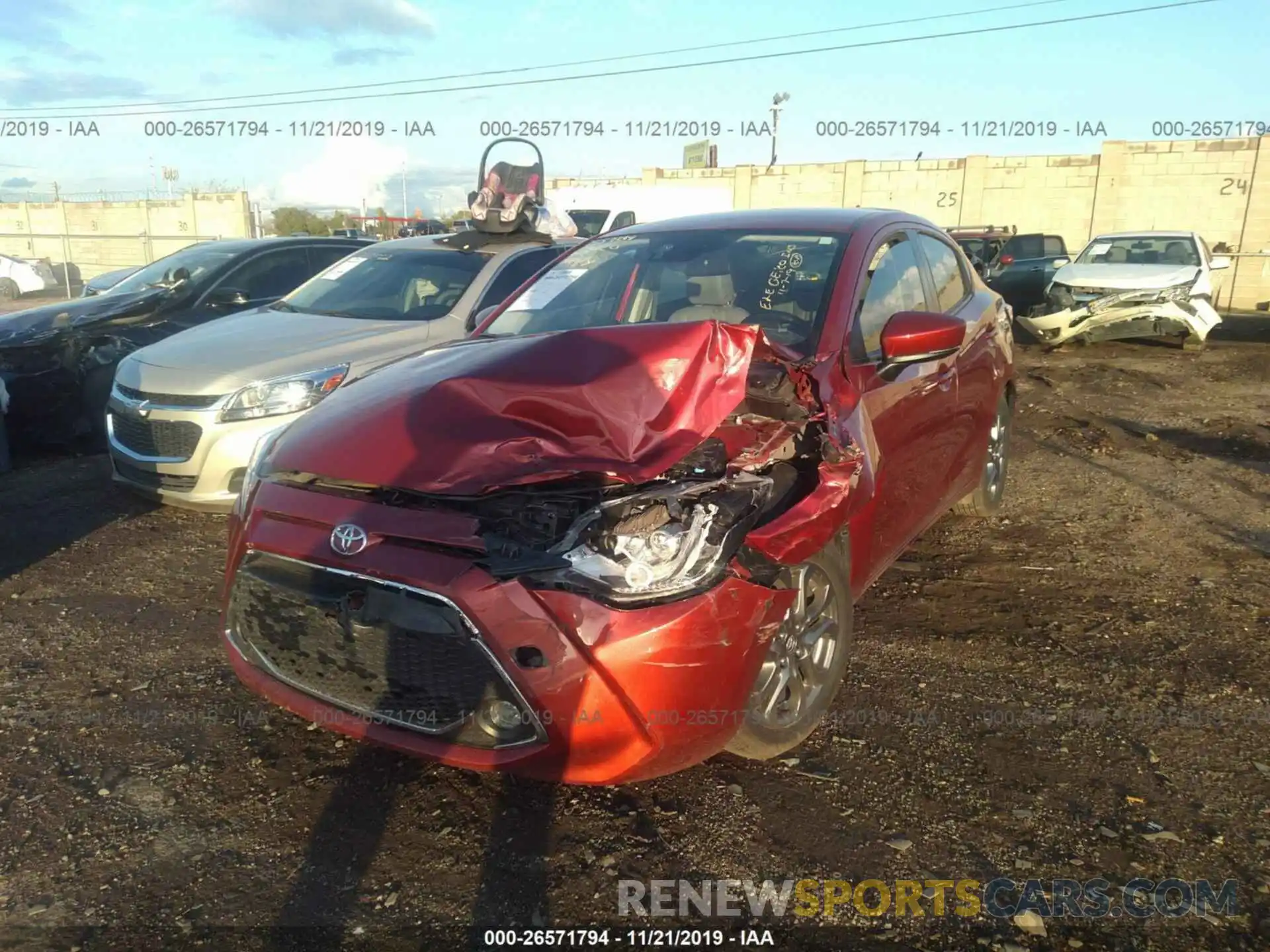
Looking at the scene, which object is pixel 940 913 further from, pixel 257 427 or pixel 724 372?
pixel 257 427

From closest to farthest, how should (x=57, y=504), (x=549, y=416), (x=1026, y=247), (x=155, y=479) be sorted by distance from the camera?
(x=549, y=416), (x=155, y=479), (x=57, y=504), (x=1026, y=247)

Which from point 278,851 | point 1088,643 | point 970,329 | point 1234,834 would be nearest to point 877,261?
point 970,329

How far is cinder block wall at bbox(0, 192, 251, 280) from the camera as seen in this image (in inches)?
1031

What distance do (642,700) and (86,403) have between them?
241 inches

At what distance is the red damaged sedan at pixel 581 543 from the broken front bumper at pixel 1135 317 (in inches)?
394

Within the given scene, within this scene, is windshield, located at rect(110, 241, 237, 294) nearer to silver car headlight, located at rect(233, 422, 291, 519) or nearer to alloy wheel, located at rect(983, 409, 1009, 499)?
silver car headlight, located at rect(233, 422, 291, 519)

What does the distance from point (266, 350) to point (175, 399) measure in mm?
556

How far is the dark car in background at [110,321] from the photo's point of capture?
6641 mm

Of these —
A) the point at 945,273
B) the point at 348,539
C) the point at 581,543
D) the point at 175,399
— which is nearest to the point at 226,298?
the point at 175,399

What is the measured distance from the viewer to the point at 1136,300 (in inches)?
475

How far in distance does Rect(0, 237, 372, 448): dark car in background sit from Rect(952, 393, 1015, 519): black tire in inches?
216

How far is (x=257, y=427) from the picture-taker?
495 centimetres

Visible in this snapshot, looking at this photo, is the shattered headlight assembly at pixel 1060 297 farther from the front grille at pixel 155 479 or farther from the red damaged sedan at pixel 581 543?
the front grille at pixel 155 479

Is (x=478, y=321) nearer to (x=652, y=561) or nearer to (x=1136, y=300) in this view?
(x=652, y=561)
